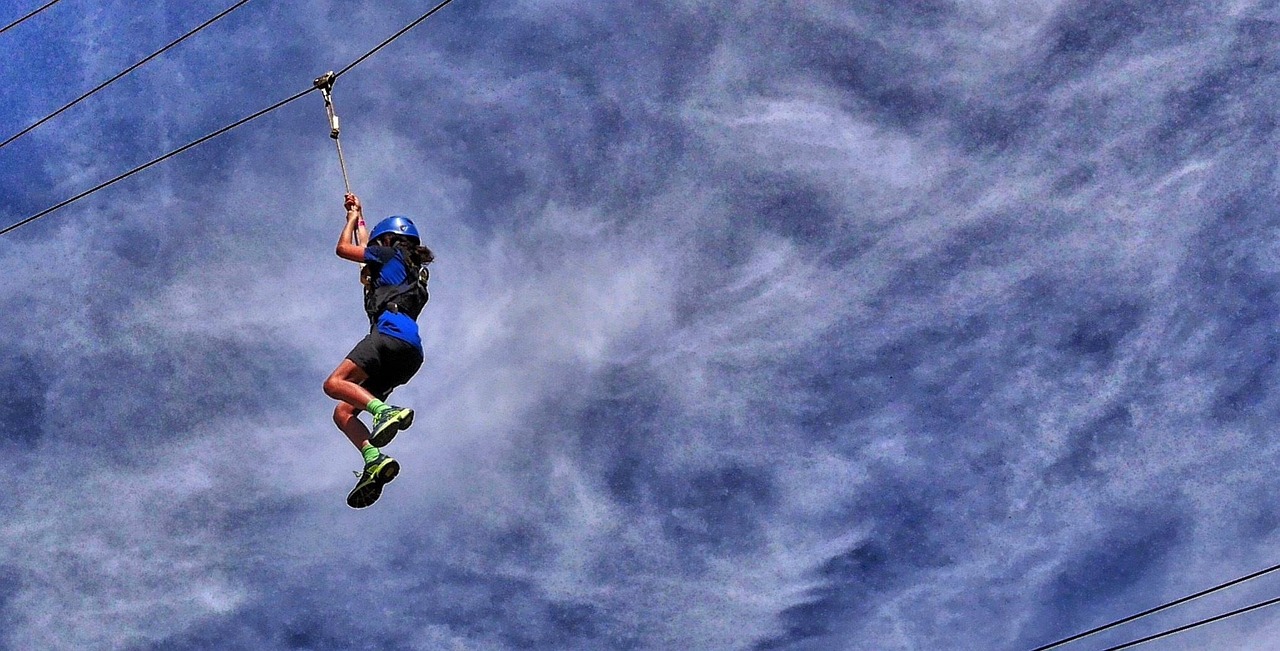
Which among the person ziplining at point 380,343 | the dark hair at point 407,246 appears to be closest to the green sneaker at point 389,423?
the person ziplining at point 380,343

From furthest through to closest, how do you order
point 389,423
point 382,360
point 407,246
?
point 407,246 < point 382,360 < point 389,423

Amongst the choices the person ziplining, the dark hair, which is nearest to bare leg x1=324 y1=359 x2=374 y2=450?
the person ziplining

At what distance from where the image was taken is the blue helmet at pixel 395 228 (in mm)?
18594

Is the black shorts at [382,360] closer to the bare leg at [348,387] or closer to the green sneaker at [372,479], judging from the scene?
the bare leg at [348,387]

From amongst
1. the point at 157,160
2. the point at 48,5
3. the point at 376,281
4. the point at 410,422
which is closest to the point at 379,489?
the point at 410,422

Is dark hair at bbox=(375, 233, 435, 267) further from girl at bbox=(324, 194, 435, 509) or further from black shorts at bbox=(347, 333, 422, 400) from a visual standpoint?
black shorts at bbox=(347, 333, 422, 400)

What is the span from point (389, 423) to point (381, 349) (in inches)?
48.0

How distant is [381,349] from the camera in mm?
17609

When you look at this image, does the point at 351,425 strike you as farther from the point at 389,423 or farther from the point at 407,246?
the point at 407,246

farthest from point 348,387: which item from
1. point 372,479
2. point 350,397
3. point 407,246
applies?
point 407,246

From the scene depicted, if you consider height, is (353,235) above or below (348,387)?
above

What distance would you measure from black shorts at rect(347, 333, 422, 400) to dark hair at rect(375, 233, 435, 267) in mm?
1210

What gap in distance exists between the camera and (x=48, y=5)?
63.2 feet

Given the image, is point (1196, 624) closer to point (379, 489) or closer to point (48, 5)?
point (379, 489)
